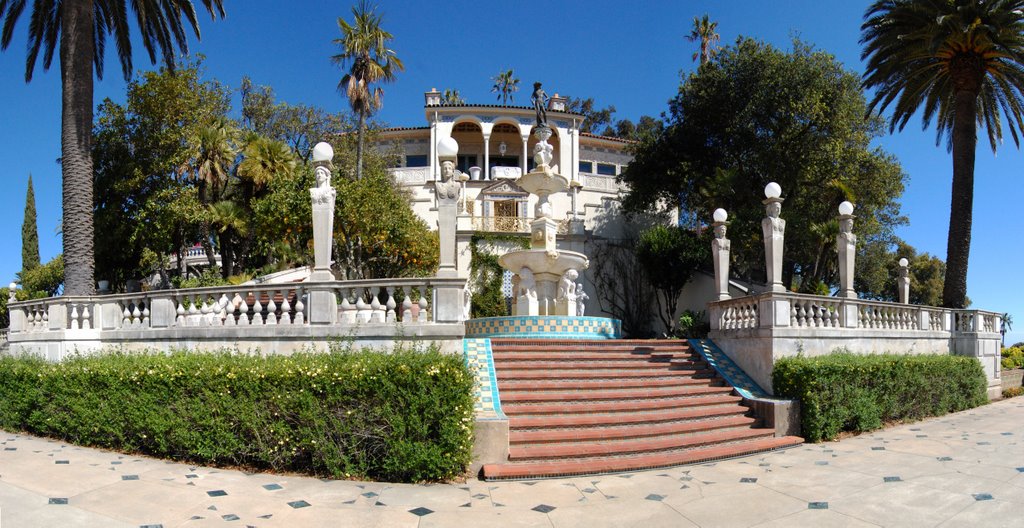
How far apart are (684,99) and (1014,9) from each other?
13.5 metres

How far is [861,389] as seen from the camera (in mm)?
12547

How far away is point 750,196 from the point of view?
27266mm

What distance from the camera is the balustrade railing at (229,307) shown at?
1055cm

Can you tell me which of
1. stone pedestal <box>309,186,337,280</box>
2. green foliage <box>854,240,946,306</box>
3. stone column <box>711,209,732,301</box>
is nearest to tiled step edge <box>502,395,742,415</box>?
stone pedestal <box>309,186,337,280</box>

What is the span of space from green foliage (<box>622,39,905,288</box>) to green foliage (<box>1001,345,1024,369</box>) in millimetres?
6740

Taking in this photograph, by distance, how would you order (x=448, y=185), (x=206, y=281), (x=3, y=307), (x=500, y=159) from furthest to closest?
1. (x=500, y=159)
2. (x=3, y=307)
3. (x=206, y=281)
4. (x=448, y=185)

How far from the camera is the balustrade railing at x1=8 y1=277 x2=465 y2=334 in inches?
416

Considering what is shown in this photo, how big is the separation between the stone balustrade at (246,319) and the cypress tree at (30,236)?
32355 mm

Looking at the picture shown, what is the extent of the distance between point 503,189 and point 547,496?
96.1ft

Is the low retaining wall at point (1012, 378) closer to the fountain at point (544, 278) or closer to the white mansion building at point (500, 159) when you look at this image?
the fountain at point (544, 278)

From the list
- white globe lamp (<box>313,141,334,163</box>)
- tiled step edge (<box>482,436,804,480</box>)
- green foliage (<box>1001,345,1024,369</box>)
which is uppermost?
white globe lamp (<box>313,141,334,163</box>)

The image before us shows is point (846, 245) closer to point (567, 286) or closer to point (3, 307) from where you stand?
point (567, 286)

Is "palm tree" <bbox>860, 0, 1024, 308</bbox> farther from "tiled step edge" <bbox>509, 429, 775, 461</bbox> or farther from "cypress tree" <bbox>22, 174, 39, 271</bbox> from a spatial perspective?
"cypress tree" <bbox>22, 174, 39, 271</bbox>

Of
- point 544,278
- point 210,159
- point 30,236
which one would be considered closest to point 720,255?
point 544,278
